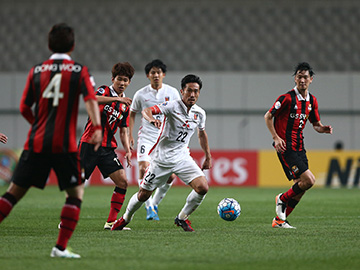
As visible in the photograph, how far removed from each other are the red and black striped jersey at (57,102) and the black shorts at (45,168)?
0.07 meters

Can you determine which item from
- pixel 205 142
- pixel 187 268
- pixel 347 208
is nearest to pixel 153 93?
pixel 205 142

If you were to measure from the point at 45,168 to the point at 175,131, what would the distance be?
97.5 inches

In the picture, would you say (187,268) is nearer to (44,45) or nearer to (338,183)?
(338,183)

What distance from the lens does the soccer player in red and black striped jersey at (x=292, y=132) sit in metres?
8.09

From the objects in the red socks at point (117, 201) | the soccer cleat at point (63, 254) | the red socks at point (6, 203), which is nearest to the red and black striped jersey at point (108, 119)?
the red socks at point (117, 201)

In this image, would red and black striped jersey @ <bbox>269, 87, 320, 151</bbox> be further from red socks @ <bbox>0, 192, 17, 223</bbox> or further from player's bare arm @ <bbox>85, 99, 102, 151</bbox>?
red socks @ <bbox>0, 192, 17, 223</bbox>

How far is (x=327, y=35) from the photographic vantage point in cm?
2439

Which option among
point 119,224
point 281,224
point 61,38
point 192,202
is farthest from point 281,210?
point 61,38

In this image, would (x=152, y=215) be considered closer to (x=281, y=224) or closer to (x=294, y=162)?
(x=281, y=224)

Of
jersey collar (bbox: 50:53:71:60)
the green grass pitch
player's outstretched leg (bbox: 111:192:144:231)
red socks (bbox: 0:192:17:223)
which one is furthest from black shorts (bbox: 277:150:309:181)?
red socks (bbox: 0:192:17:223)

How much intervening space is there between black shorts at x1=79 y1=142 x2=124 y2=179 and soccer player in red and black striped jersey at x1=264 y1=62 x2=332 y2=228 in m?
2.13

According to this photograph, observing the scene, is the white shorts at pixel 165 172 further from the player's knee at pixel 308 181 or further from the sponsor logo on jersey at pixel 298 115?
the sponsor logo on jersey at pixel 298 115

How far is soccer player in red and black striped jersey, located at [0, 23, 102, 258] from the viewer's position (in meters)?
5.19

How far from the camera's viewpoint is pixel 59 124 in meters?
5.20
